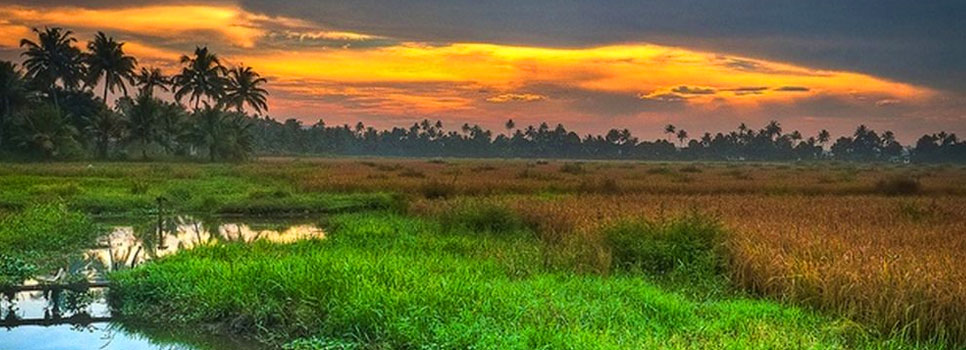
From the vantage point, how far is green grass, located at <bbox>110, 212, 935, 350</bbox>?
767 cm

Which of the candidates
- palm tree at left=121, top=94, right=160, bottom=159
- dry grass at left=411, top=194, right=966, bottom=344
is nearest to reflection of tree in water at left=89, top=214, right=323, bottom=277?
dry grass at left=411, top=194, right=966, bottom=344

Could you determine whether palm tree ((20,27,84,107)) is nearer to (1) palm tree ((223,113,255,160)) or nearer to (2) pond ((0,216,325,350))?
(1) palm tree ((223,113,255,160))

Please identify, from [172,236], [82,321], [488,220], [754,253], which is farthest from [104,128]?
[754,253]

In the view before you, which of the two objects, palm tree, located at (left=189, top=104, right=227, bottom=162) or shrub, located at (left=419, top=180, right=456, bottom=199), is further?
palm tree, located at (left=189, top=104, right=227, bottom=162)

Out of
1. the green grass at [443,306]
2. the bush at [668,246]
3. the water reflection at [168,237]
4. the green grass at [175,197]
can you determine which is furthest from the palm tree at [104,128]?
the bush at [668,246]

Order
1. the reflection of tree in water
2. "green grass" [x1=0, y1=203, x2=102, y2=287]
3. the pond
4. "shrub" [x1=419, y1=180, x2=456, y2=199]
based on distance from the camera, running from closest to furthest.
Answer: the pond → "green grass" [x1=0, y1=203, x2=102, y2=287] → the reflection of tree in water → "shrub" [x1=419, y1=180, x2=456, y2=199]

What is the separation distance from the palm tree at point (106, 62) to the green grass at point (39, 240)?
132 ft

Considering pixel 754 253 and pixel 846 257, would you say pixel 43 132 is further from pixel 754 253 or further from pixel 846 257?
pixel 846 257

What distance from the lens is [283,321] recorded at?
948 centimetres

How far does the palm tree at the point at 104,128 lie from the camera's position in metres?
54.4

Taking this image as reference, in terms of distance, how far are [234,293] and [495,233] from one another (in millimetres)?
8089

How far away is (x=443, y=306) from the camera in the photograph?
8.66m

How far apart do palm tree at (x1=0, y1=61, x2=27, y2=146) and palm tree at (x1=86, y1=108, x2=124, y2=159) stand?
4.84 meters

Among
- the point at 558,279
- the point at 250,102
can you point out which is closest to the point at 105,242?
the point at 558,279
